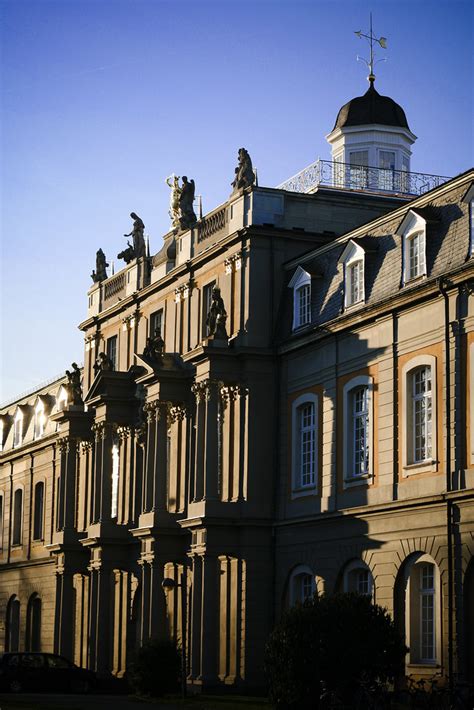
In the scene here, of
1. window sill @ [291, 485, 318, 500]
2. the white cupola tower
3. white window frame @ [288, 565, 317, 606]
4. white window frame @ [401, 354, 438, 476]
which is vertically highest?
the white cupola tower

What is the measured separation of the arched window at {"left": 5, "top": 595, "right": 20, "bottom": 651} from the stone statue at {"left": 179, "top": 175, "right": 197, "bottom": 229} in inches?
1093

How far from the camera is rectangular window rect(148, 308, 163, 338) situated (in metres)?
53.0

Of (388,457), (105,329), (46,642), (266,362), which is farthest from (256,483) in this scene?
(46,642)

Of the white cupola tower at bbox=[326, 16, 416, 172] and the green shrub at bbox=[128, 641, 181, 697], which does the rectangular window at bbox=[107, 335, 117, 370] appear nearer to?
the white cupola tower at bbox=[326, 16, 416, 172]

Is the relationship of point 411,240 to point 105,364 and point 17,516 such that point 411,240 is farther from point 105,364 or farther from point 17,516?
point 17,516

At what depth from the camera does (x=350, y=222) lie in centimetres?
4684

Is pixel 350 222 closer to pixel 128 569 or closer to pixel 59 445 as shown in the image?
pixel 128 569

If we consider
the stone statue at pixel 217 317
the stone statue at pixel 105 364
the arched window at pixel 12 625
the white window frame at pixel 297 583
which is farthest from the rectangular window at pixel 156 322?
the arched window at pixel 12 625

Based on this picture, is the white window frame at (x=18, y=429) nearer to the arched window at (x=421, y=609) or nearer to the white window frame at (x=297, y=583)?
the white window frame at (x=297, y=583)

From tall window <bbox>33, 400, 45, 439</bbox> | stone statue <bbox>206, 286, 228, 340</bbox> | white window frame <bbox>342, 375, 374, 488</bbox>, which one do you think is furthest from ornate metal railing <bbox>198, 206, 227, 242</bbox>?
tall window <bbox>33, 400, 45, 439</bbox>

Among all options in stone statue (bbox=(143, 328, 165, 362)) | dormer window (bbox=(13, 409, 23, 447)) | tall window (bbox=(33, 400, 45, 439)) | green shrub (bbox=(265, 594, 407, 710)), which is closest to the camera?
green shrub (bbox=(265, 594, 407, 710))

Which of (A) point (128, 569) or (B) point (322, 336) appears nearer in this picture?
(B) point (322, 336)

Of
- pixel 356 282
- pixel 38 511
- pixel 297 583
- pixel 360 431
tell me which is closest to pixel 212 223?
pixel 356 282

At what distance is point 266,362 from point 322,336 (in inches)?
136
